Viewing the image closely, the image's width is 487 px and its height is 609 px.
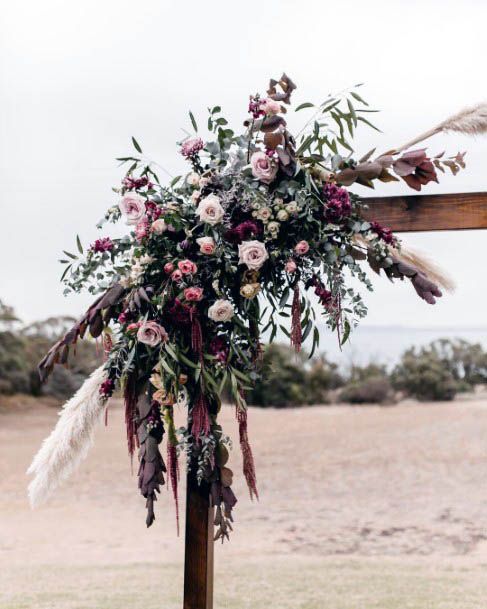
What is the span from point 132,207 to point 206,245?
0.26 meters

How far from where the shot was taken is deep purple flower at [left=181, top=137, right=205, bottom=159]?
6.74 feet

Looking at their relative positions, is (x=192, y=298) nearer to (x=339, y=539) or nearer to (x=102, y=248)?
(x=102, y=248)

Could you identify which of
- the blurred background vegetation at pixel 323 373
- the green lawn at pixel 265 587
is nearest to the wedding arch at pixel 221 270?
the green lawn at pixel 265 587

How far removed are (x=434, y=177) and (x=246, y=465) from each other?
91 centimetres

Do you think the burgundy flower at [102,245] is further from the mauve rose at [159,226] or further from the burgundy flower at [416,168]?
the burgundy flower at [416,168]

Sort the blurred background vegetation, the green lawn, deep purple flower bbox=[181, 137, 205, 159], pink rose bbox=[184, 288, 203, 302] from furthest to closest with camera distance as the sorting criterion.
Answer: the blurred background vegetation → the green lawn → deep purple flower bbox=[181, 137, 205, 159] → pink rose bbox=[184, 288, 203, 302]

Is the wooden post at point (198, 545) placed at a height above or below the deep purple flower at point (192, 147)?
below

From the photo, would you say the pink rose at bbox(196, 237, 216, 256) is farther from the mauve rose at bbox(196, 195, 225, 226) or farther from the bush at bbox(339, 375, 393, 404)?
the bush at bbox(339, 375, 393, 404)

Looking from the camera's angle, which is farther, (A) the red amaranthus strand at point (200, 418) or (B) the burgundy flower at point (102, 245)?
(B) the burgundy flower at point (102, 245)

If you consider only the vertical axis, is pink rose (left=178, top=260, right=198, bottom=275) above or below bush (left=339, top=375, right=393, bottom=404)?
above

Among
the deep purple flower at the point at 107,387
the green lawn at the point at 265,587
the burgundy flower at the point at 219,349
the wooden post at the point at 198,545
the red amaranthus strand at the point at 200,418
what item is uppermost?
the burgundy flower at the point at 219,349

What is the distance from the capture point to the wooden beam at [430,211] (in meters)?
2.07

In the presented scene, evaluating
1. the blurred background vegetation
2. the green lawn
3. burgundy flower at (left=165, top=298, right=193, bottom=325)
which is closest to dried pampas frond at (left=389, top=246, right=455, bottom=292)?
burgundy flower at (left=165, top=298, right=193, bottom=325)

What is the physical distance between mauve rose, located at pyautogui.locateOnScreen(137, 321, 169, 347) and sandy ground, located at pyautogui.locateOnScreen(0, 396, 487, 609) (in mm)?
3164
